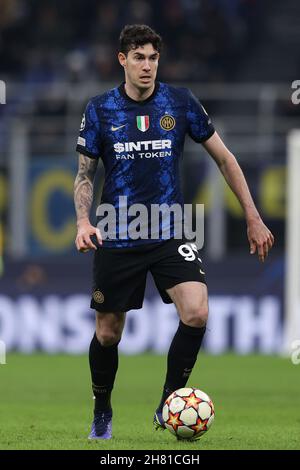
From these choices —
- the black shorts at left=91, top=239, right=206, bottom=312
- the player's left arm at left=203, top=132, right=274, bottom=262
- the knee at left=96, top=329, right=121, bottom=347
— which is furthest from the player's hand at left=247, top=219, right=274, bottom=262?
the knee at left=96, top=329, right=121, bottom=347

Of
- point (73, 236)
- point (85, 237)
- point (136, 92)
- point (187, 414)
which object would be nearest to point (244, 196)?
point (136, 92)

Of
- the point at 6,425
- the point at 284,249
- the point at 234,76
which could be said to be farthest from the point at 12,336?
the point at 6,425

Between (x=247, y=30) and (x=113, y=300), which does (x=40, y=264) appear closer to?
(x=247, y=30)

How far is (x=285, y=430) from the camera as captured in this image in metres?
7.71

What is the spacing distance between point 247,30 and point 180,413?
14.4 m

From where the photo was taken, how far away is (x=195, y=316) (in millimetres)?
6980

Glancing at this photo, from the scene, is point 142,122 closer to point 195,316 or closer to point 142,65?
point 142,65

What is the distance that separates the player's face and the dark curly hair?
0.08 feet

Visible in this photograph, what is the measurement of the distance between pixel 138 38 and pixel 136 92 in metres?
0.33

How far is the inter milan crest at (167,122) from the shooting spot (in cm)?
719

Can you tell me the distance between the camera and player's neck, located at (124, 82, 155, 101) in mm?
7207

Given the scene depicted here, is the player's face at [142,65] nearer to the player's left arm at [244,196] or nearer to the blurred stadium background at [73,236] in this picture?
the player's left arm at [244,196]

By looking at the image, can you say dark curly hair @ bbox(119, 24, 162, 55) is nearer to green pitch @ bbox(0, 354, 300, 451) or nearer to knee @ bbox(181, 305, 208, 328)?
knee @ bbox(181, 305, 208, 328)

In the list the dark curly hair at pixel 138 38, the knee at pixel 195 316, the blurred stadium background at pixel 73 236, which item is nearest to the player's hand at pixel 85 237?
the knee at pixel 195 316
